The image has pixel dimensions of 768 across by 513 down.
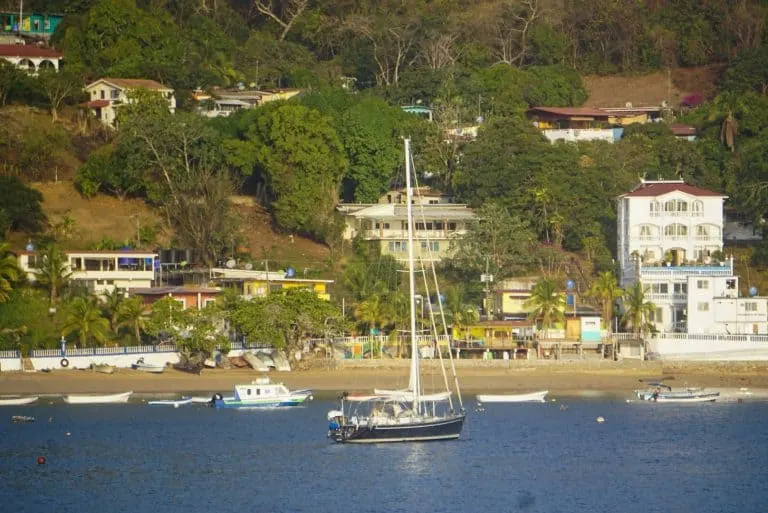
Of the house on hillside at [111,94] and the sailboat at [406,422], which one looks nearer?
the sailboat at [406,422]

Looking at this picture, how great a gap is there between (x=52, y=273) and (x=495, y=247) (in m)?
24.7

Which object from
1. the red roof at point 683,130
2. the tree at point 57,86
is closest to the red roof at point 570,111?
the red roof at point 683,130

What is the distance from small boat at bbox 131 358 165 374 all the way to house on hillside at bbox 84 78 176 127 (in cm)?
3036

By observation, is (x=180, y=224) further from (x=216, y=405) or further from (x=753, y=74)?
(x=753, y=74)

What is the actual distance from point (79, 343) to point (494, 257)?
2457cm

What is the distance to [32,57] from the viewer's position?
123938 millimetres

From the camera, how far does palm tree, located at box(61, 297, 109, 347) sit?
8938 centimetres

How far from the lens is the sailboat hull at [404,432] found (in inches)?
2822

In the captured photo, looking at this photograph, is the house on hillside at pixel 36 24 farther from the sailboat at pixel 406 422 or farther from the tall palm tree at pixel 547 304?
the sailboat at pixel 406 422

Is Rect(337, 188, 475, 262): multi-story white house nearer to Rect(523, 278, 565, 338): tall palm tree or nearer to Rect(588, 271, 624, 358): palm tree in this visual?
Rect(588, 271, 624, 358): palm tree

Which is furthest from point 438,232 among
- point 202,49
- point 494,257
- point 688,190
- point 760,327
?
point 202,49

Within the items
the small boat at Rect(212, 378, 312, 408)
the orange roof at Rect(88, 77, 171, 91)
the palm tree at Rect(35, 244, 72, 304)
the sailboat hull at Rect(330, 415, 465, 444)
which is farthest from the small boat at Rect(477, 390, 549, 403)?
the orange roof at Rect(88, 77, 171, 91)

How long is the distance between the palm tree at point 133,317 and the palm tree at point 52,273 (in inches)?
160

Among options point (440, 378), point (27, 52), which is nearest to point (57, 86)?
point (27, 52)
